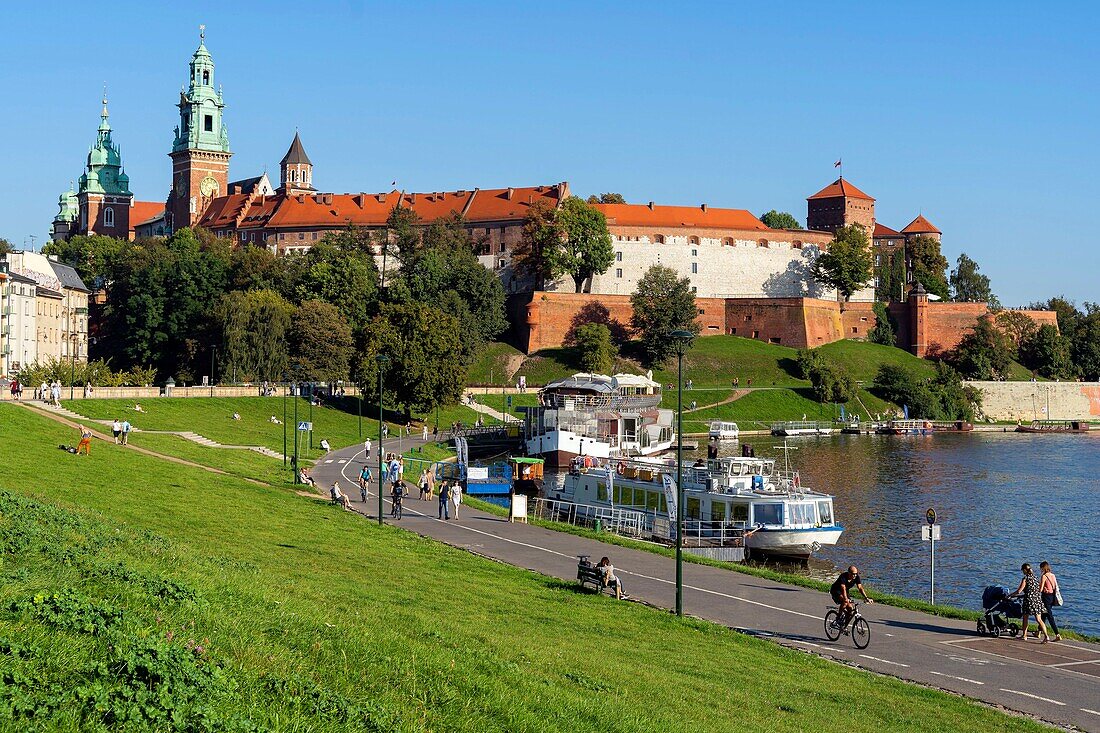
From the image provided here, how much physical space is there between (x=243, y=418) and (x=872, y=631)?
182ft

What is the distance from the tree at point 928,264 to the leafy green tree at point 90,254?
101 meters

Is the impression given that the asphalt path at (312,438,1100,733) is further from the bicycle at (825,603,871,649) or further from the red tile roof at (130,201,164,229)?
the red tile roof at (130,201,164,229)

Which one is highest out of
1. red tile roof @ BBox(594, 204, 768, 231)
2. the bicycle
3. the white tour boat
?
red tile roof @ BBox(594, 204, 768, 231)

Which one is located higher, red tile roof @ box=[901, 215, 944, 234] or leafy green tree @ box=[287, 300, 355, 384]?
red tile roof @ box=[901, 215, 944, 234]

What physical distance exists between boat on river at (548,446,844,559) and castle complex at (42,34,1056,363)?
73258 mm

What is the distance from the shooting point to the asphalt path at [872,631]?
64.1 ft

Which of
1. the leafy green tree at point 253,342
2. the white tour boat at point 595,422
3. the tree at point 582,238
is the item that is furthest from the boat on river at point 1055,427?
the leafy green tree at point 253,342

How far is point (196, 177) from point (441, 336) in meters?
75.2

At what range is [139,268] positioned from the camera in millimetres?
112625

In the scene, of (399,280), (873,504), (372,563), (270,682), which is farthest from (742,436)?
(270,682)

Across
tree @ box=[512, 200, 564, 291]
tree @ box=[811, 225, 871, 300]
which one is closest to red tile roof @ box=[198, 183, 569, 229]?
tree @ box=[512, 200, 564, 291]

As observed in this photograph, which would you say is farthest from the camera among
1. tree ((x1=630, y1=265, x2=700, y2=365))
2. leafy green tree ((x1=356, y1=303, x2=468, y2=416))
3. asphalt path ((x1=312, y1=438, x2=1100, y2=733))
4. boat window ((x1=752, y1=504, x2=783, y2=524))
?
tree ((x1=630, y1=265, x2=700, y2=365))

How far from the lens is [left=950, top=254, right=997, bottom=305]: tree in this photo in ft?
538

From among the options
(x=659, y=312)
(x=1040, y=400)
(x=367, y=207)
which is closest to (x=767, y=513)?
(x=659, y=312)
